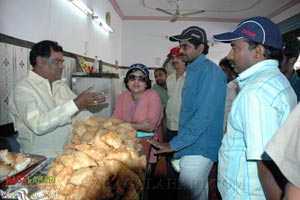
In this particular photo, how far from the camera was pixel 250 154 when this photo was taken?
101cm

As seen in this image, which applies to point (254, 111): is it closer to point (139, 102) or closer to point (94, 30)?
point (139, 102)

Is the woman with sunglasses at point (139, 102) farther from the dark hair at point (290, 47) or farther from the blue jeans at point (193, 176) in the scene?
the dark hair at point (290, 47)

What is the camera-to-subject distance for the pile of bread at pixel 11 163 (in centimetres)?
94

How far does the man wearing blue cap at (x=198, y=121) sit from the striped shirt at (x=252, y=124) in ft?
1.25

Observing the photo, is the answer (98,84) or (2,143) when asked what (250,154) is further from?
(98,84)

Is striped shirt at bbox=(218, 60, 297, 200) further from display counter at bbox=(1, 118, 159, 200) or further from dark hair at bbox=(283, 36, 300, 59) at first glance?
dark hair at bbox=(283, 36, 300, 59)

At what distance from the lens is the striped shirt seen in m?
0.99

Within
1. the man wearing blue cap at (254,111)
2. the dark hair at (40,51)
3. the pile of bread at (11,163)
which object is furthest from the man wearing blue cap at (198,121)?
the dark hair at (40,51)

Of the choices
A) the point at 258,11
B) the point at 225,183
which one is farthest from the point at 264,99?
the point at 258,11

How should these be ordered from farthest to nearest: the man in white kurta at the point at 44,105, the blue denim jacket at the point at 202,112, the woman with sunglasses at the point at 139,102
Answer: the woman with sunglasses at the point at 139,102
the blue denim jacket at the point at 202,112
the man in white kurta at the point at 44,105

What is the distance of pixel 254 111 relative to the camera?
993mm

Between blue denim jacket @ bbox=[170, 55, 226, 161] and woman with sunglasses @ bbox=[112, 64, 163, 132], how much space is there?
17.1 inches

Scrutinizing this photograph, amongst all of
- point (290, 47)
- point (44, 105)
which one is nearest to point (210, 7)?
point (290, 47)

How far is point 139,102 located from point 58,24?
4.01 ft
